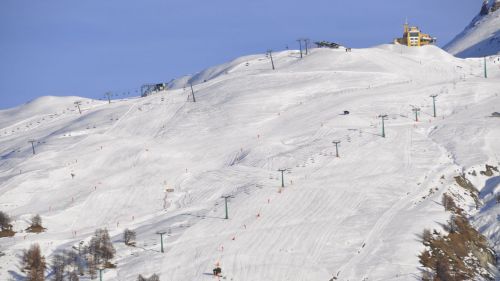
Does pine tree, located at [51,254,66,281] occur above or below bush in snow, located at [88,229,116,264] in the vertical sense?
below

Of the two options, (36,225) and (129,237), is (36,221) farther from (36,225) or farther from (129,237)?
(129,237)

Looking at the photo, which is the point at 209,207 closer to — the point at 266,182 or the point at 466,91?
the point at 266,182

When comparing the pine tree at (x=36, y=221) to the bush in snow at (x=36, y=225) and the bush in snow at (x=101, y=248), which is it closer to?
the bush in snow at (x=36, y=225)

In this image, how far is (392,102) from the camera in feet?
349

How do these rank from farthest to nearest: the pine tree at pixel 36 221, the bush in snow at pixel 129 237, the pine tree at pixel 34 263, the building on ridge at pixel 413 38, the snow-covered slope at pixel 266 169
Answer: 1. the building on ridge at pixel 413 38
2. the pine tree at pixel 36 221
3. the bush in snow at pixel 129 237
4. the snow-covered slope at pixel 266 169
5. the pine tree at pixel 34 263

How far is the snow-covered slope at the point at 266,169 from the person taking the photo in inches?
2559

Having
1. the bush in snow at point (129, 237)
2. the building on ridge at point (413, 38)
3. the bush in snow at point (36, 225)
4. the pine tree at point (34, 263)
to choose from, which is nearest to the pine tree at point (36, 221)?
the bush in snow at point (36, 225)

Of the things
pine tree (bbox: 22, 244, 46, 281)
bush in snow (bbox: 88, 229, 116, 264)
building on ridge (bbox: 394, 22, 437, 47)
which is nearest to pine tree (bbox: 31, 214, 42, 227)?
pine tree (bbox: 22, 244, 46, 281)

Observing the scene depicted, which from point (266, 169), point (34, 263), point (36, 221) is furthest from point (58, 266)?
point (266, 169)

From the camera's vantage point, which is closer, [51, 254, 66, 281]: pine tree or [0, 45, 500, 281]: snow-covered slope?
[51, 254, 66, 281]: pine tree

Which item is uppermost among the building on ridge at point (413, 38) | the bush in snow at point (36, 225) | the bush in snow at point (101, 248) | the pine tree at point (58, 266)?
the building on ridge at point (413, 38)

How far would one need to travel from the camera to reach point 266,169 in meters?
84.8

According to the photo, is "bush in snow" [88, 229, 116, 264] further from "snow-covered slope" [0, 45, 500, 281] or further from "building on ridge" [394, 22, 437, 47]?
"building on ridge" [394, 22, 437, 47]

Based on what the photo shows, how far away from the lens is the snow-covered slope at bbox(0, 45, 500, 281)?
213 feet
